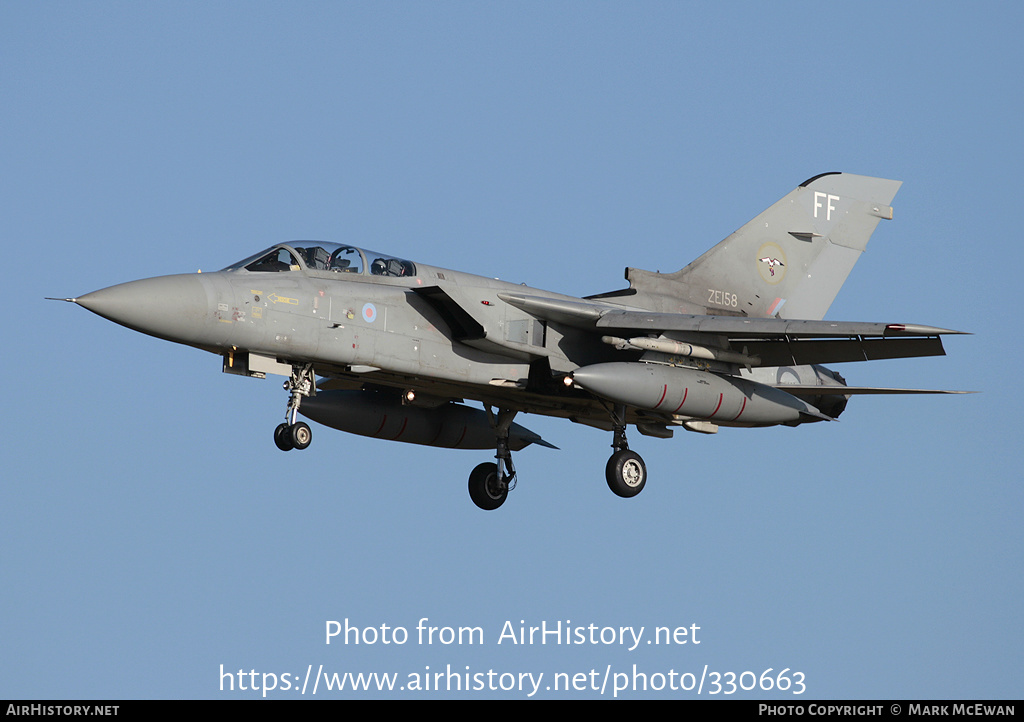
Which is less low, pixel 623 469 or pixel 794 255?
pixel 794 255

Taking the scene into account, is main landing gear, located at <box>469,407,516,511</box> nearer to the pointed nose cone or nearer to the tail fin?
the tail fin

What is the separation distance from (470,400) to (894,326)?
6528mm

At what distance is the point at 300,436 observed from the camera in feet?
54.7

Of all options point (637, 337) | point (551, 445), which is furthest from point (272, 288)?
point (551, 445)

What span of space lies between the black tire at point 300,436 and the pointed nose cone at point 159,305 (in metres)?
1.63

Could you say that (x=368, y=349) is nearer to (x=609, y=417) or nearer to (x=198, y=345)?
(x=198, y=345)

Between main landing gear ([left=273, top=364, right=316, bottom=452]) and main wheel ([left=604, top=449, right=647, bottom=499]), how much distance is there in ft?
15.7

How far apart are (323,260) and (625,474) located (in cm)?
557

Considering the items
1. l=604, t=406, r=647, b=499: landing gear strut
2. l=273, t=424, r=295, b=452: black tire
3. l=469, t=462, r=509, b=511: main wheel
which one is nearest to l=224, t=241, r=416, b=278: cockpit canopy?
l=273, t=424, r=295, b=452: black tire

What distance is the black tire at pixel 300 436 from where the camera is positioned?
16.6 meters

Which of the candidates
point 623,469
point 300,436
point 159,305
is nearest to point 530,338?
point 623,469

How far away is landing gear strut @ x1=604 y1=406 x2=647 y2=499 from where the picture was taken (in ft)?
64.8

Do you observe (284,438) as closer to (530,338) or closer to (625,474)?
(530,338)

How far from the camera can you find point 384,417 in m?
20.9
